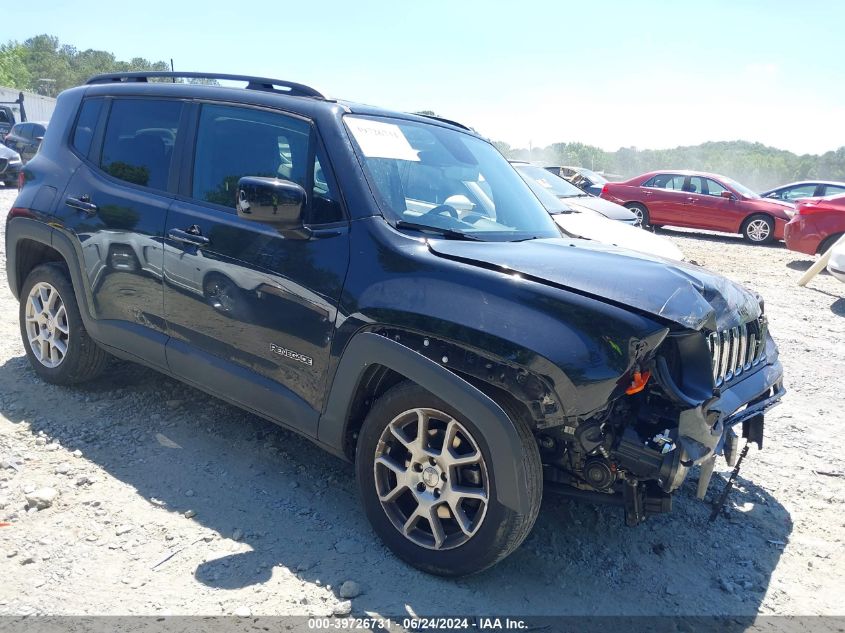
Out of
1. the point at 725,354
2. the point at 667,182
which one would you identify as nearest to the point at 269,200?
the point at 725,354

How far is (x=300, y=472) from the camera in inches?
150

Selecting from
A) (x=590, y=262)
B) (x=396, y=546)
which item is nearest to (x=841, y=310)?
(x=590, y=262)

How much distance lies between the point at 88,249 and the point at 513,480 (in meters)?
3.01

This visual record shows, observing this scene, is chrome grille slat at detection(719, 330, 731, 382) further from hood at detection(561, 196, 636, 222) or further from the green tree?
the green tree

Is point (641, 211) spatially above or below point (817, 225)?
below

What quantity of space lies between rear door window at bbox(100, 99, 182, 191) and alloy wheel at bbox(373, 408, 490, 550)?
2071 millimetres

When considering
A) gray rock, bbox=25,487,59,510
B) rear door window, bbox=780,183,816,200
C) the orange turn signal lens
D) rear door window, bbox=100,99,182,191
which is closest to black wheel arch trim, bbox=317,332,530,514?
the orange turn signal lens

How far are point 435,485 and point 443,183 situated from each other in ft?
5.14

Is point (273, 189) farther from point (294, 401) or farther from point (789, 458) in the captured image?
point (789, 458)

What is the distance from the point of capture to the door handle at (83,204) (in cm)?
419

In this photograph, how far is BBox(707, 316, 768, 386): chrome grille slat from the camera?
2.98m

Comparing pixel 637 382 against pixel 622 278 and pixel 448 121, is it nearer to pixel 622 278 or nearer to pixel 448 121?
pixel 622 278

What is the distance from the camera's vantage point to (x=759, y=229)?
618 inches

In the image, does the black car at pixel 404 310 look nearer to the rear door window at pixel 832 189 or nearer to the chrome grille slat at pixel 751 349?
the chrome grille slat at pixel 751 349
